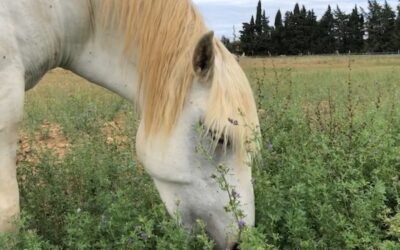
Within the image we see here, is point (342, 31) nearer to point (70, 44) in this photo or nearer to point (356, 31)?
point (356, 31)

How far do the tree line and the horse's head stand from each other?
61.0 m

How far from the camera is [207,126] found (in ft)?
8.09

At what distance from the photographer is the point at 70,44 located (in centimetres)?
293

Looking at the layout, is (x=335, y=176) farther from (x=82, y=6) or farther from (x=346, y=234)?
(x=82, y=6)

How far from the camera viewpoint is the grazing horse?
2453mm

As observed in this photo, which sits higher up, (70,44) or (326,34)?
(326,34)

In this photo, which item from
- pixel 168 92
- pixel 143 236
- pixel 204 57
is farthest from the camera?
pixel 168 92

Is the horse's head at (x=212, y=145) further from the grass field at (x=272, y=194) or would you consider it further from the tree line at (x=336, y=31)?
the tree line at (x=336, y=31)

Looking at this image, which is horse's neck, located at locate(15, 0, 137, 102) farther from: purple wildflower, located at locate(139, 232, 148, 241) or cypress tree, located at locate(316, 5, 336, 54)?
cypress tree, located at locate(316, 5, 336, 54)

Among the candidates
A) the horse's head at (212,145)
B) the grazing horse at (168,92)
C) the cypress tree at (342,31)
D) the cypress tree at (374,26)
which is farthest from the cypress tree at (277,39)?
the horse's head at (212,145)

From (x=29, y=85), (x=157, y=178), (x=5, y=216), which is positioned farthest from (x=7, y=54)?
(x=157, y=178)

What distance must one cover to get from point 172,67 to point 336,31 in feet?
252

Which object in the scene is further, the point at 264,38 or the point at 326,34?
the point at 326,34

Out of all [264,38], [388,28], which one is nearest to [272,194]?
[264,38]
